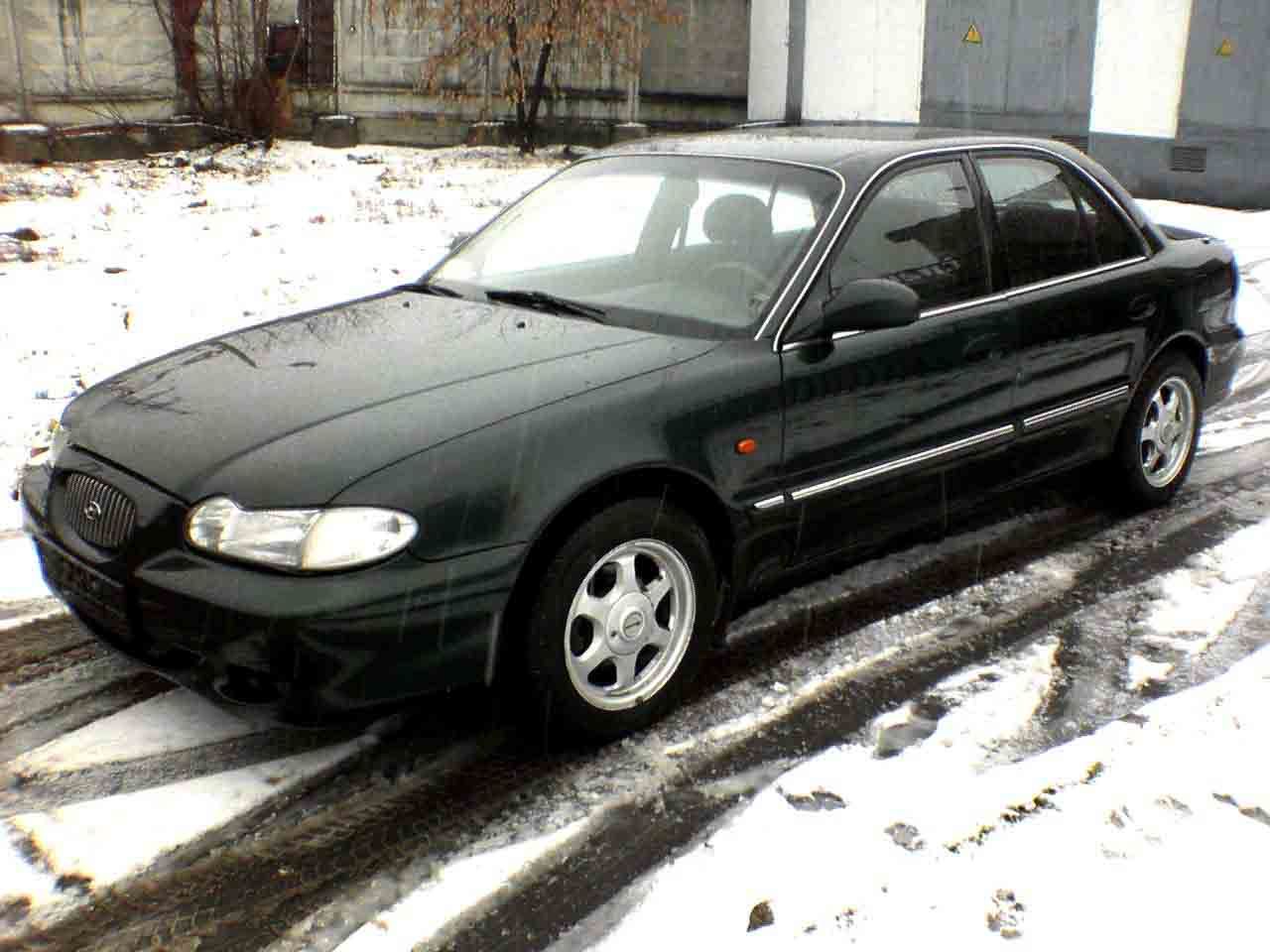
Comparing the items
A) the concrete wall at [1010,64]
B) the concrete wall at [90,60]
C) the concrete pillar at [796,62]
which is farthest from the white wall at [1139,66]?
the concrete wall at [90,60]

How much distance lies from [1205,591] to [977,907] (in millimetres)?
2248

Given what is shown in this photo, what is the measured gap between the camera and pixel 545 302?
418 cm

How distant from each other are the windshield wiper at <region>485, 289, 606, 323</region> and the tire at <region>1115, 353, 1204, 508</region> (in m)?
2.44

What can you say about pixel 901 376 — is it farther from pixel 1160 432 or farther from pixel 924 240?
pixel 1160 432

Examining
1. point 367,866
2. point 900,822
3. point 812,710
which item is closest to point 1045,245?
point 812,710

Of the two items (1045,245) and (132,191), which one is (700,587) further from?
(132,191)

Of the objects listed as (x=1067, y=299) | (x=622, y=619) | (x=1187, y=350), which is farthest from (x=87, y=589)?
(x=1187, y=350)

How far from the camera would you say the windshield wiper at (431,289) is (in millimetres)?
4453

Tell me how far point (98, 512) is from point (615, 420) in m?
1.36

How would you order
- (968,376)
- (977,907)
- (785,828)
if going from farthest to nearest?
(968,376), (785,828), (977,907)

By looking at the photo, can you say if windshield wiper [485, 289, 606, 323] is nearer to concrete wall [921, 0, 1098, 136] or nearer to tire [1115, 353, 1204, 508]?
tire [1115, 353, 1204, 508]

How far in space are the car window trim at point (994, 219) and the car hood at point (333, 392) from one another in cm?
29

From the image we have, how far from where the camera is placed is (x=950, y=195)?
448 cm

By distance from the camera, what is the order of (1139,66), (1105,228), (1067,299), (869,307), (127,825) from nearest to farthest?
1. (127,825)
2. (869,307)
3. (1067,299)
4. (1105,228)
5. (1139,66)
